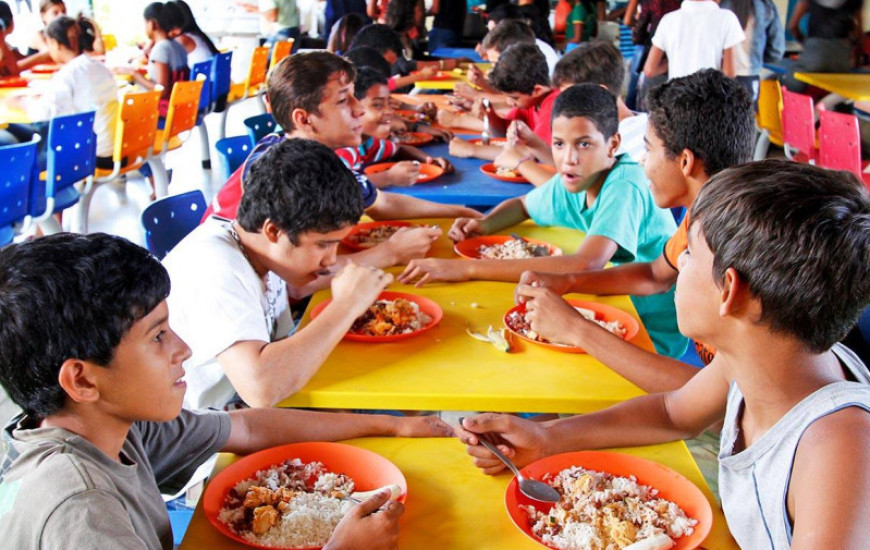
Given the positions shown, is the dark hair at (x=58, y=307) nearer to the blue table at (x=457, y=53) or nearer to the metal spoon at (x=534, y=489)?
the metal spoon at (x=534, y=489)

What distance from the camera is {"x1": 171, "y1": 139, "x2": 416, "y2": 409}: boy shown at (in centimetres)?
170

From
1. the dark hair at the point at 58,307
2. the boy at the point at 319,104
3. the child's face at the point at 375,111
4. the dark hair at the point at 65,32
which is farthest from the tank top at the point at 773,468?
the dark hair at the point at 65,32

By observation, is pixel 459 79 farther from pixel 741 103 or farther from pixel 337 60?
pixel 741 103

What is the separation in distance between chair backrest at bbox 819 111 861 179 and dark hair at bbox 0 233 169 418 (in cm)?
375

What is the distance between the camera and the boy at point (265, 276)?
170cm

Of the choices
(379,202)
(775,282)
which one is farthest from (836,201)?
(379,202)

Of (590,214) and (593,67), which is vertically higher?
(593,67)

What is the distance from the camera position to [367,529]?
3.79 feet

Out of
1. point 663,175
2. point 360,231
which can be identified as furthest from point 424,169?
point 663,175

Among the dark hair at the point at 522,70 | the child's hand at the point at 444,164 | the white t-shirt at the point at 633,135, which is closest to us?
the child's hand at the point at 444,164

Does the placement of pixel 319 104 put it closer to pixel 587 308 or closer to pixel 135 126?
pixel 587 308

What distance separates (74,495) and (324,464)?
50 cm

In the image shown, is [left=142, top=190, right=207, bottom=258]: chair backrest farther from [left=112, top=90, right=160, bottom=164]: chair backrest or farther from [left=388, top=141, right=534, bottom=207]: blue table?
[left=112, top=90, right=160, bottom=164]: chair backrest

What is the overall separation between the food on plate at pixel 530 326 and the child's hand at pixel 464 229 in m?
0.73
